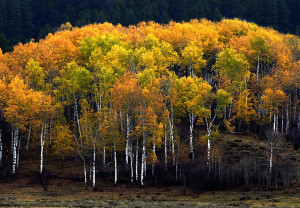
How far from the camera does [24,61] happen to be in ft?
226

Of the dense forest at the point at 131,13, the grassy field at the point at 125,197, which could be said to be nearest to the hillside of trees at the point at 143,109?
the grassy field at the point at 125,197

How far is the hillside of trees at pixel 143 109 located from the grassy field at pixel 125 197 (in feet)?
7.99

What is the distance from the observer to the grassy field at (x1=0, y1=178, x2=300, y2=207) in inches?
1526

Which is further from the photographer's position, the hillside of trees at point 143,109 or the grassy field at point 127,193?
the hillside of trees at point 143,109

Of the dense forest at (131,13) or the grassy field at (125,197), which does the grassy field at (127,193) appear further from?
the dense forest at (131,13)

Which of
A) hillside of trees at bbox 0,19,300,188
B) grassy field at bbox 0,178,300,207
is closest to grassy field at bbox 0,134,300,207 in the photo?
grassy field at bbox 0,178,300,207

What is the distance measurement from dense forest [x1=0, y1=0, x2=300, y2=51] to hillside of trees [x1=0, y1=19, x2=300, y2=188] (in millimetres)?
50039

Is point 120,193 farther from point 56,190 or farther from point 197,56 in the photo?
point 197,56

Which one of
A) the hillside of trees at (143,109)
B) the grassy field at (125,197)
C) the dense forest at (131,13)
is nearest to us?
the grassy field at (125,197)

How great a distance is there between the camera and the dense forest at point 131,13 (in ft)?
405

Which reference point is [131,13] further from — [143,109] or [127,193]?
[127,193]

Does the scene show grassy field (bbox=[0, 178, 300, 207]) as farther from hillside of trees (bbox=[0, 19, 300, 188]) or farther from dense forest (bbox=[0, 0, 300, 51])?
dense forest (bbox=[0, 0, 300, 51])

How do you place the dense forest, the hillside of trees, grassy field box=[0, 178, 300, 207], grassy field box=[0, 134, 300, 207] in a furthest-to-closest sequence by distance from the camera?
the dense forest, the hillside of trees, grassy field box=[0, 134, 300, 207], grassy field box=[0, 178, 300, 207]

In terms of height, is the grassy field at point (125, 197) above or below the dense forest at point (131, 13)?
below
